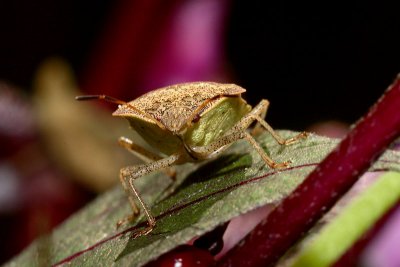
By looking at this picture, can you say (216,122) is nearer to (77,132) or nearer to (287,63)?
(77,132)

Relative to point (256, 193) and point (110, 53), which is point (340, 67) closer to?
point (110, 53)

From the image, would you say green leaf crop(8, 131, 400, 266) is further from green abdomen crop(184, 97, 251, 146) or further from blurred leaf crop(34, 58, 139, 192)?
blurred leaf crop(34, 58, 139, 192)

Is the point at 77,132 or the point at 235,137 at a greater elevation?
the point at 235,137

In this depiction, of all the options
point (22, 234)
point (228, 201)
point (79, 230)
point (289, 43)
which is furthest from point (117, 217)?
point (289, 43)

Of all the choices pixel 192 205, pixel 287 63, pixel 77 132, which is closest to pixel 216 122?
pixel 192 205

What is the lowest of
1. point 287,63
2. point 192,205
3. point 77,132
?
point 77,132

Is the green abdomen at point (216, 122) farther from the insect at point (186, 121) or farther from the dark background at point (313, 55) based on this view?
the dark background at point (313, 55)

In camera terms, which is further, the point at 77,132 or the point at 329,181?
the point at 77,132
